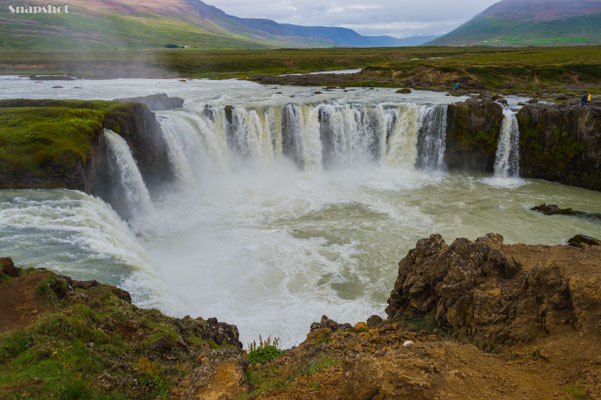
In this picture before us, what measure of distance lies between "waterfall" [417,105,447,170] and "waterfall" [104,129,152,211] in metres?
24.3

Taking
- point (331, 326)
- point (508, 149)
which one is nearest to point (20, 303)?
point (331, 326)

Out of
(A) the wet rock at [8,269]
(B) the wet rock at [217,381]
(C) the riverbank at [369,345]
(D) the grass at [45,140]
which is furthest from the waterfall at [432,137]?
(A) the wet rock at [8,269]

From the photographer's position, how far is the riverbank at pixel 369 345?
5973 mm

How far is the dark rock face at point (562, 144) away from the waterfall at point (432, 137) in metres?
6.37

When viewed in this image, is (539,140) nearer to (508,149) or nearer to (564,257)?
(508,149)

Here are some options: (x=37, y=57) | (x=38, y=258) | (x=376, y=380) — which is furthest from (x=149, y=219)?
(x=37, y=57)

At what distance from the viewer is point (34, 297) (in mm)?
8758

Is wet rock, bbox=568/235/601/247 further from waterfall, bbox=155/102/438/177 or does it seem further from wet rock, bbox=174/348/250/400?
wet rock, bbox=174/348/250/400

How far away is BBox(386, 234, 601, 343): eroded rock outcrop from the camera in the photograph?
7.52 metres

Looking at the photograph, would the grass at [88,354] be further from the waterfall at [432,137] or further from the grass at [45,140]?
the waterfall at [432,137]

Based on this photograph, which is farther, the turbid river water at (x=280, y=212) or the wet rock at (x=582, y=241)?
the wet rock at (x=582, y=241)

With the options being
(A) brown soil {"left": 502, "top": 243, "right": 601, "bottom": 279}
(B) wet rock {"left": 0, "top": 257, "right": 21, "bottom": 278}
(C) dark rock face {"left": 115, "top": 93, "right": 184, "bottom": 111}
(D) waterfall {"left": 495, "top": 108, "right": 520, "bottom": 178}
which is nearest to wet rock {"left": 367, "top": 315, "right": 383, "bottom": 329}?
(A) brown soil {"left": 502, "top": 243, "right": 601, "bottom": 279}

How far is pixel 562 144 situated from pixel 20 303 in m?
36.8

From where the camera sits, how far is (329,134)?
3509 centimetres
